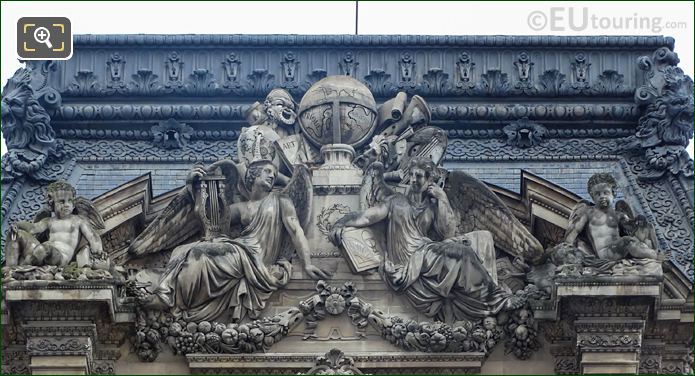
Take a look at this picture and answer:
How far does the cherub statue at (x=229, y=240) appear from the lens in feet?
136

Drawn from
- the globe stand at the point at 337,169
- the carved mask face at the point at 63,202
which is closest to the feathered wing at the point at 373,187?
the globe stand at the point at 337,169

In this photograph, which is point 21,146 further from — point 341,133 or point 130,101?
point 341,133

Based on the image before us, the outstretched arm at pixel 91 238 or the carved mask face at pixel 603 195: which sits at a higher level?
the carved mask face at pixel 603 195

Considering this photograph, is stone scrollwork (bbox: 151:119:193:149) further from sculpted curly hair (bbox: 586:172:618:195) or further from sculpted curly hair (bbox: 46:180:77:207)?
sculpted curly hair (bbox: 586:172:618:195)

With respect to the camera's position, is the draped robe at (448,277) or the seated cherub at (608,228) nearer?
the draped robe at (448,277)

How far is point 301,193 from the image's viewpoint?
42.6 m

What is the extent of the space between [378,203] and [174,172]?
4381mm

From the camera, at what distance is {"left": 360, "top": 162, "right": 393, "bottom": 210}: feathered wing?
140 ft

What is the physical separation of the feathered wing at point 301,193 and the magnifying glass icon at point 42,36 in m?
6.29

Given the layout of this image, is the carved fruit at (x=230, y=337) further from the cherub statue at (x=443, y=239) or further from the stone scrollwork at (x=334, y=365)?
the cherub statue at (x=443, y=239)

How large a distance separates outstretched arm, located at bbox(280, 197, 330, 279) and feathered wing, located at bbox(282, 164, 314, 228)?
117 millimetres

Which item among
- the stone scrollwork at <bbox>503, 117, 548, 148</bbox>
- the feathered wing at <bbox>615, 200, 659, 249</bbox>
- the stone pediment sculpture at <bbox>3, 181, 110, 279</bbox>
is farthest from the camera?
the stone scrollwork at <bbox>503, 117, 548, 148</bbox>

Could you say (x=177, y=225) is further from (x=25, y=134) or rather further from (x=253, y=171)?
(x=25, y=134)

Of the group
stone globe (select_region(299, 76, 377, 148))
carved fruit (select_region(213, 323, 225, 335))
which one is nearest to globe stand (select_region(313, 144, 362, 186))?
stone globe (select_region(299, 76, 377, 148))
